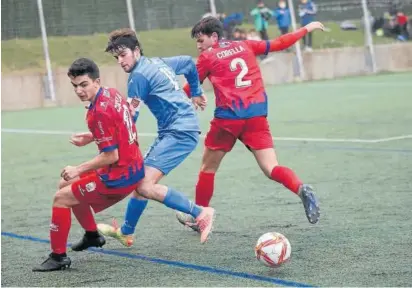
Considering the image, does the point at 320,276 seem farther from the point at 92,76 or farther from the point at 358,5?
the point at 358,5

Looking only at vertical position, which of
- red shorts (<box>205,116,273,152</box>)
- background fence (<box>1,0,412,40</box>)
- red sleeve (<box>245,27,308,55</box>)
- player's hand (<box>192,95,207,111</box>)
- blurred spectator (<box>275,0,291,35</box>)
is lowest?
red shorts (<box>205,116,273,152</box>)

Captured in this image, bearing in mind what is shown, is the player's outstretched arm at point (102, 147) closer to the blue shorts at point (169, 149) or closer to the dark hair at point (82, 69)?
the dark hair at point (82, 69)

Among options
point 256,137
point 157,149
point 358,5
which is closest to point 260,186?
point 256,137

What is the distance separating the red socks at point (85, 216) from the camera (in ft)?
24.0

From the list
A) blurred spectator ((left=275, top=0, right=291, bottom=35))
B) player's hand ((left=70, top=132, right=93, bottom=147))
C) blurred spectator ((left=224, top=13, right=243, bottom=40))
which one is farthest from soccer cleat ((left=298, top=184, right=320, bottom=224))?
blurred spectator ((left=275, top=0, right=291, bottom=35))

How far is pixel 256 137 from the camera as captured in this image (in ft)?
27.0

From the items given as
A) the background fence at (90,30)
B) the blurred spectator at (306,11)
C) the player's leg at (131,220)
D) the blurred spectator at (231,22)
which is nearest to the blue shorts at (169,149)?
the player's leg at (131,220)

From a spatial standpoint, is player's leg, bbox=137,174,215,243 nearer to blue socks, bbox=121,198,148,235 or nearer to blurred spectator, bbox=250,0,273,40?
blue socks, bbox=121,198,148,235

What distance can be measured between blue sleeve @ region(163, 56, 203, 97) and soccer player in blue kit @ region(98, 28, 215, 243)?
9.9 inches

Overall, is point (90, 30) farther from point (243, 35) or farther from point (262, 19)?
point (262, 19)

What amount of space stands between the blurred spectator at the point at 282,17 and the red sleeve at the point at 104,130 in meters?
22.0

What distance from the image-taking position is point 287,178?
25.9 ft

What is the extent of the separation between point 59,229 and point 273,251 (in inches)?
62.1

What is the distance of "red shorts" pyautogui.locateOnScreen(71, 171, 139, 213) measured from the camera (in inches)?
273
